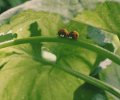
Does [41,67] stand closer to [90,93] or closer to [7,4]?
[90,93]

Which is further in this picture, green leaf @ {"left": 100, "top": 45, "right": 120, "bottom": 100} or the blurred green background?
the blurred green background

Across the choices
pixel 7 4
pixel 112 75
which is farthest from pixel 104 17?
pixel 7 4

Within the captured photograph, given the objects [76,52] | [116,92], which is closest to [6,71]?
[76,52]

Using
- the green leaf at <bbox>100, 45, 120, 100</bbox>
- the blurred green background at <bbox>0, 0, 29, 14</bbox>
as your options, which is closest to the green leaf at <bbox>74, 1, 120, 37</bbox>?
the green leaf at <bbox>100, 45, 120, 100</bbox>

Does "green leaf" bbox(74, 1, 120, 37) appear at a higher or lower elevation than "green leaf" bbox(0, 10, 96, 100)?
higher

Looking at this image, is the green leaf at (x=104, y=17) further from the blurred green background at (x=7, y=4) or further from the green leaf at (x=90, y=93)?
the blurred green background at (x=7, y=4)

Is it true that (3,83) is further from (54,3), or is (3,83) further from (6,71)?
(54,3)

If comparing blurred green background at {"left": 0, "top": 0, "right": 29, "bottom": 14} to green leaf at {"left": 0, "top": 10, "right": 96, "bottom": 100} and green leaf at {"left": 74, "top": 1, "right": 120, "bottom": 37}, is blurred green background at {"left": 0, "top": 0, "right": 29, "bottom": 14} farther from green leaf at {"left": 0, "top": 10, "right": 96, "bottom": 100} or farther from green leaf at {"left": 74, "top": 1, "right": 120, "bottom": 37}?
green leaf at {"left": 74, "top": 1, "right": 120, "bottom": 37}
